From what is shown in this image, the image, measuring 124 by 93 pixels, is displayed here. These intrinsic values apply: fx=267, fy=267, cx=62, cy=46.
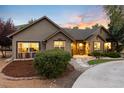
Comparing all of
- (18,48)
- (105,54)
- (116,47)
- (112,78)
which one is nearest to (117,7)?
(105,54)

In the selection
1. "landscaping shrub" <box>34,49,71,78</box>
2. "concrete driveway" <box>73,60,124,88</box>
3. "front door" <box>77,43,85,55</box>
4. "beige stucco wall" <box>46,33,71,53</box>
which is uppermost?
"beige stucco wall" <box>46,33,71,53</box>

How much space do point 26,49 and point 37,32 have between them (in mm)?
2414

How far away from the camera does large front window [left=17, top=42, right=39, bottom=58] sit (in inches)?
1244

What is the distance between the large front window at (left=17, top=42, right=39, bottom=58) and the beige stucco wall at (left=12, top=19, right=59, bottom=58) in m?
0.50

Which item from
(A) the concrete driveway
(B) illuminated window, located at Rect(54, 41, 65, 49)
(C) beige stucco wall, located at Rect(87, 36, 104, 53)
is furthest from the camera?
(C) beige stucco wall, located at Rect(87, 36, 104, 53)

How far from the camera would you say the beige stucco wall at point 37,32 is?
3150 centimetres

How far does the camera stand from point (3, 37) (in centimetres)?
3400

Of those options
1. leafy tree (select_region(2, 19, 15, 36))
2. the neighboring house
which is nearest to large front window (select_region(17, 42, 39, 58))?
the neighboring house

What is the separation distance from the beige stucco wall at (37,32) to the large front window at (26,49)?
50cm

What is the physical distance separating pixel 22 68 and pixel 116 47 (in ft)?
64.3

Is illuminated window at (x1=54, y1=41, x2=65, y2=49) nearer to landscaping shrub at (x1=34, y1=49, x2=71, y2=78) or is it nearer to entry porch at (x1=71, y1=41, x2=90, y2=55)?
entry porch at (x1=71, y1=41, x2=90, y2=55)

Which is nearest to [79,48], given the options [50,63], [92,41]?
[92,41]

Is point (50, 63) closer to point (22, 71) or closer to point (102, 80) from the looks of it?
point (102, 80)

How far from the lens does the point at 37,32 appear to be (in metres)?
32.0
